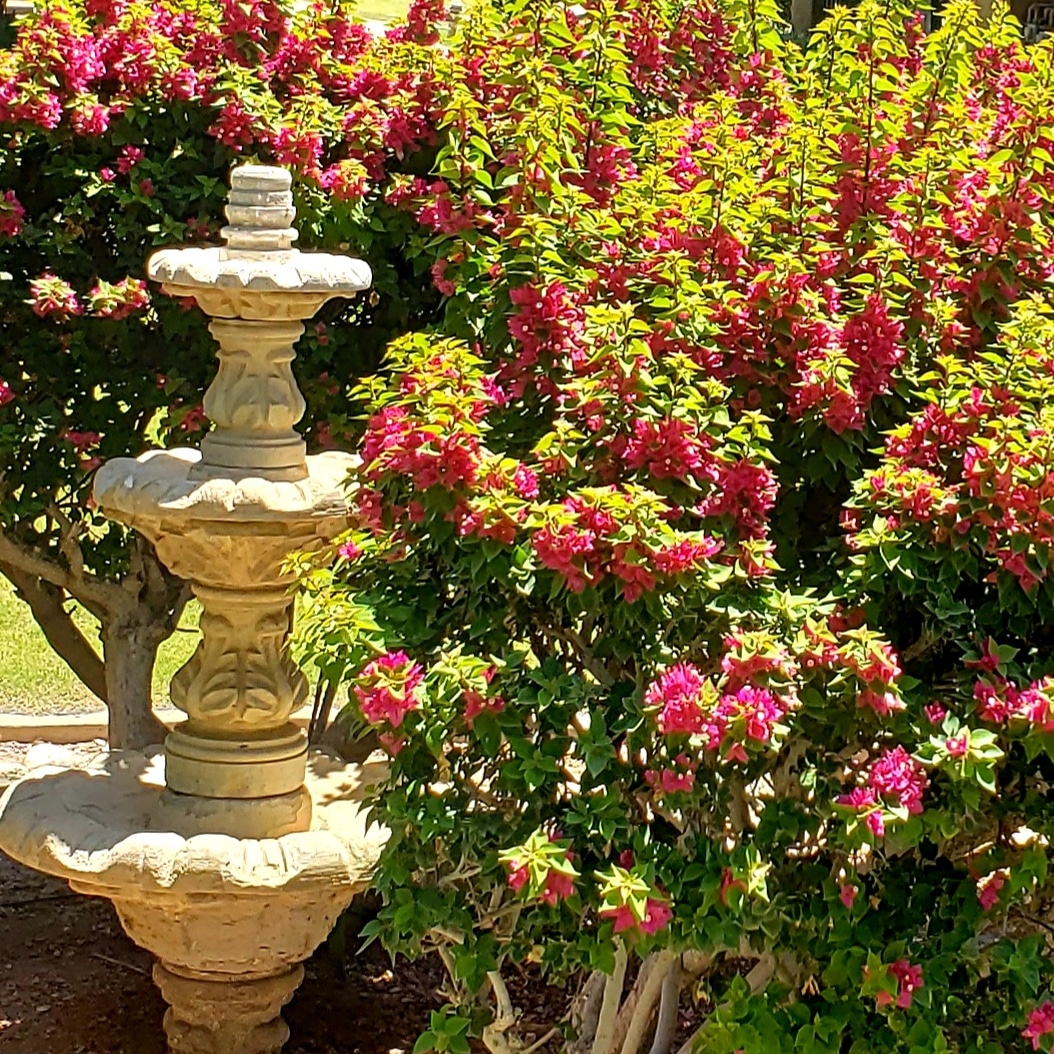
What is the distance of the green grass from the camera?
27.1ft

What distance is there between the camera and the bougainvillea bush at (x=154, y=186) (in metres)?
5.15

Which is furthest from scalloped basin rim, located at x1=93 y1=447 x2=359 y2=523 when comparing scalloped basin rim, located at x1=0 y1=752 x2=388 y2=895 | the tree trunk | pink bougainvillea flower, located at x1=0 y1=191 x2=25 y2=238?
the tree trunk

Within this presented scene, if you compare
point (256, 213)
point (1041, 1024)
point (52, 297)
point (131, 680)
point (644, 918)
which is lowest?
point (131, 680)

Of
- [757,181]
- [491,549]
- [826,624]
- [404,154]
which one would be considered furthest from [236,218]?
[826,624]

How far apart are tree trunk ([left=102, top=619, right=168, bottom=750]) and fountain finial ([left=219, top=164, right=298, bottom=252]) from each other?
5.67 ft

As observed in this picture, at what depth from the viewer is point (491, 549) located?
10.8 ft

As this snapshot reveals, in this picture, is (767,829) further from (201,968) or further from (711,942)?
(201,968)

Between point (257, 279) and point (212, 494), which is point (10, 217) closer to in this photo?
point (257, 279)

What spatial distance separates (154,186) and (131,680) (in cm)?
152

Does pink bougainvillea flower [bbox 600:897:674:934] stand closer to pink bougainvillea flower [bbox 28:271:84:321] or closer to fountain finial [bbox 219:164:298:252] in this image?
fountain finial [bbox 219:164:298:252]

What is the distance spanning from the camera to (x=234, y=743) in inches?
188

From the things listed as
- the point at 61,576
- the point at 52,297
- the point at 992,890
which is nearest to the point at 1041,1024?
the point at 992,890

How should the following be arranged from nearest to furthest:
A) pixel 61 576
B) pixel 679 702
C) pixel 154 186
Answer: pixel 679 702 → pixel 154 186 → pixel 61 576

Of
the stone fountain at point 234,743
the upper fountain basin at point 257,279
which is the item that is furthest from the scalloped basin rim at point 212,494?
the upper fountain basin at point 257,279
